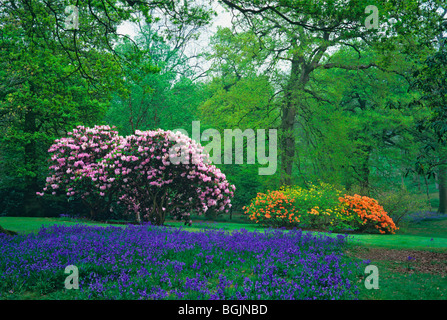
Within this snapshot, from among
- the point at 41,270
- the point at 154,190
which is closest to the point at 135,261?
the point at 41,270

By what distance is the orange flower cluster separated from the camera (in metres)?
15.1

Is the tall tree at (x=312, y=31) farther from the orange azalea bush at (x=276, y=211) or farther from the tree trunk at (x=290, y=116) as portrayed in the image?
the orange azalea bush at (x=276, y=211)

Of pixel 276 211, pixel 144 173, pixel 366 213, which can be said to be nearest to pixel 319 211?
pixel 276 211

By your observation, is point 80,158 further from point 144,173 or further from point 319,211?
point 319,211

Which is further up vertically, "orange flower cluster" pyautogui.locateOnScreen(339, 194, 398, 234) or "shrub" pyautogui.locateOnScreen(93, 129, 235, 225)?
"shrub" pyautogui.locateOnScreen(93, 129, 235, 225)

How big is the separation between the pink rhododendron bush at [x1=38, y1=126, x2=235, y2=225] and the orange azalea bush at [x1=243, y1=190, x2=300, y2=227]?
157cm

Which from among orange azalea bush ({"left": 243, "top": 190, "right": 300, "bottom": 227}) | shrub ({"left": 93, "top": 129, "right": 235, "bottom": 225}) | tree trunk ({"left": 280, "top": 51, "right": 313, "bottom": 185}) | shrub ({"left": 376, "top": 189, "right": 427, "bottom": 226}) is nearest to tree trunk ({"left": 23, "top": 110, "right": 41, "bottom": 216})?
shrub ({"left": 93, "top": 129, "right": 235, "bottom": 225})

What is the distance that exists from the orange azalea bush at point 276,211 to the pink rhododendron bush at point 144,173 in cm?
157

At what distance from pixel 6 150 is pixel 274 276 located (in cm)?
1910

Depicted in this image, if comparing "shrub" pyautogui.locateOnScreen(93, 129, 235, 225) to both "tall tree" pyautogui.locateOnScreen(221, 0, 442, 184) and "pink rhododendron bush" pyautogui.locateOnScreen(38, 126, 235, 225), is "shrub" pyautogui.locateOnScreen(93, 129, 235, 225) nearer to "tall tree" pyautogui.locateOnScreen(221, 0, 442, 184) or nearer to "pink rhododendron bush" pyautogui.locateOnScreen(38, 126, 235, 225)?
"pink rhododendron bush" pyautogui.locateOnScreen(38, 126, 235, 225)

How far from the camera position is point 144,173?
45.1 ft

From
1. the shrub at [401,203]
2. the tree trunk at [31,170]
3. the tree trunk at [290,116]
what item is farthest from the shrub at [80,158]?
the shrub at [401,203]

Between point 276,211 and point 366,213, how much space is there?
4.11m
